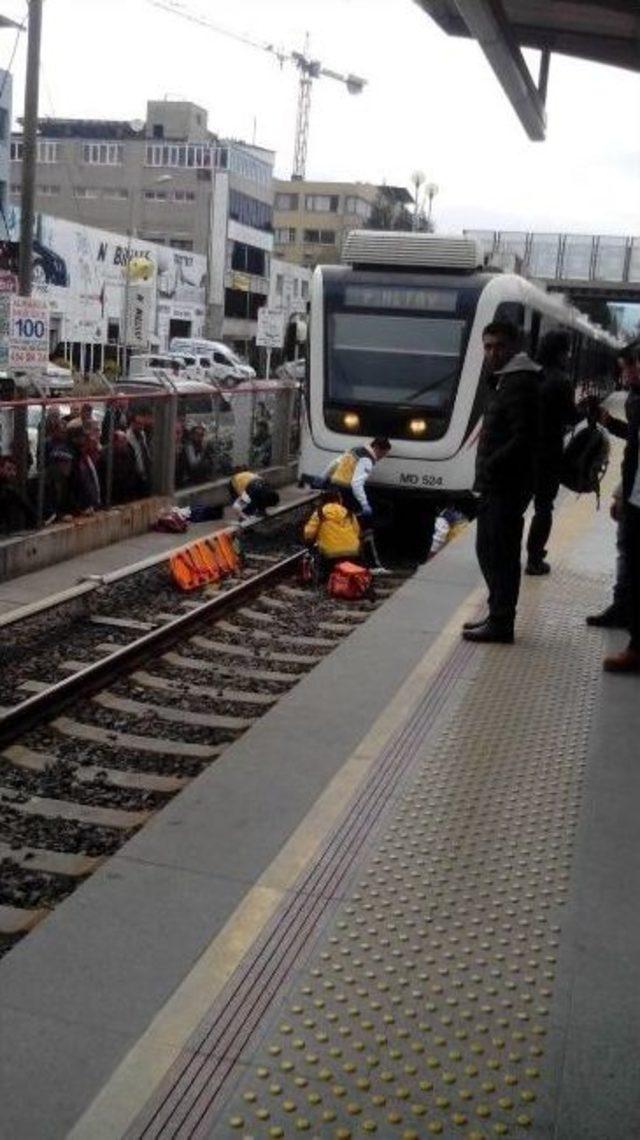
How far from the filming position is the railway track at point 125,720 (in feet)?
17.2

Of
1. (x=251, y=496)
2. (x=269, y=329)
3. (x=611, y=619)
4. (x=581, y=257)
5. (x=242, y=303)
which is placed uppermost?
(x=581, y=257)

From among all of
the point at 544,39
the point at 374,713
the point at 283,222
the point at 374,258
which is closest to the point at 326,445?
the point at 374,258

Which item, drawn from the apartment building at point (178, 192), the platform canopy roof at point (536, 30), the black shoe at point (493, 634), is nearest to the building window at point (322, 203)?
the apartment building at point (178, 192)

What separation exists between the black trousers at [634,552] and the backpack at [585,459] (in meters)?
1.36

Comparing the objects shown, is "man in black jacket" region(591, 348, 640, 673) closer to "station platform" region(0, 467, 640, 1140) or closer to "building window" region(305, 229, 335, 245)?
"station platform" region(0, 467, 640, 1140)

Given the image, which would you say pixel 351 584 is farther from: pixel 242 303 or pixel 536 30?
pixel 242 303

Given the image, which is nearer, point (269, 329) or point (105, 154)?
point (269, 329)

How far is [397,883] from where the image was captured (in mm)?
4043

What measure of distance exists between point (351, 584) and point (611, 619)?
362cm

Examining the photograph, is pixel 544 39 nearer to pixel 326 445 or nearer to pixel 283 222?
pixel 326 445

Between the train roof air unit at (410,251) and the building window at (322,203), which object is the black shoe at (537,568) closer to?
the train roof air unit at (410,251)

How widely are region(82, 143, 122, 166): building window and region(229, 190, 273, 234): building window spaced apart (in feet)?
29.9

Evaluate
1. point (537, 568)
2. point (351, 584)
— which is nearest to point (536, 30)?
point (537, 568)

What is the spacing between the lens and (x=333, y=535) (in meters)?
11.4
